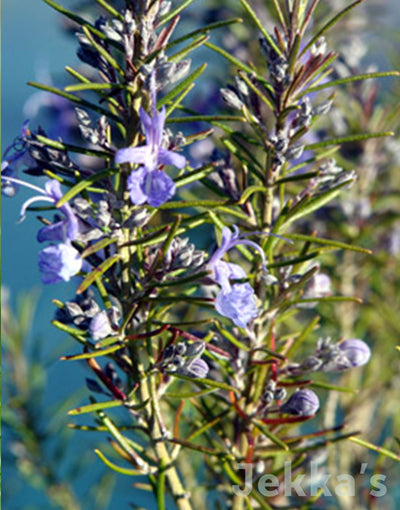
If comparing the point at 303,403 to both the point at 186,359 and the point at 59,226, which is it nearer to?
the point at 186,359

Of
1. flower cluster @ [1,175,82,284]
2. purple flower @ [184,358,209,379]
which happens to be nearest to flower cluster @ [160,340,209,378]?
purple flower @ [184,358,209,379]

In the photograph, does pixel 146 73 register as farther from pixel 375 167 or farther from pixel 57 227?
pixel 375 167

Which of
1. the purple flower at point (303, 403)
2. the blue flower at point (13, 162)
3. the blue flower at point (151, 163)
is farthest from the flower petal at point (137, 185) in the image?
the purple flower at point (303, 403)

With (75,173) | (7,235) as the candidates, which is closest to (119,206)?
(75,173)

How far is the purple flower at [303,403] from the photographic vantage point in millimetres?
528

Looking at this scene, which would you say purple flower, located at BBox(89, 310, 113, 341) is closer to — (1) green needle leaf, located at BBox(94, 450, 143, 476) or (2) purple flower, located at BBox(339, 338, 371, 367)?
(1) green needle leaf, located at BBox(94, 450, 143, 476)

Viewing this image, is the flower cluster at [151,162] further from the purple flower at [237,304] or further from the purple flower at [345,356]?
the purple flower at [345,356]

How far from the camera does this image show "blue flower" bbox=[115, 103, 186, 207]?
1.38ft

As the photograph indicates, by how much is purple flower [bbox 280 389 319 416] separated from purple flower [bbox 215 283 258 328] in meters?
0.12

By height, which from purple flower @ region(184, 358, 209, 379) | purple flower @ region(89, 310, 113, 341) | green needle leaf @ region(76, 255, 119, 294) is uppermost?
green needle leaf @ region(76, 255, 119, 294)

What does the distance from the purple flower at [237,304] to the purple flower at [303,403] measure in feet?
0.39

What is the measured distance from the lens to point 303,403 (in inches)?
21.0

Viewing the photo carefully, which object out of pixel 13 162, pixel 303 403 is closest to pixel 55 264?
pixel 13 162

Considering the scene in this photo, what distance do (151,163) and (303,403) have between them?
249 mm
